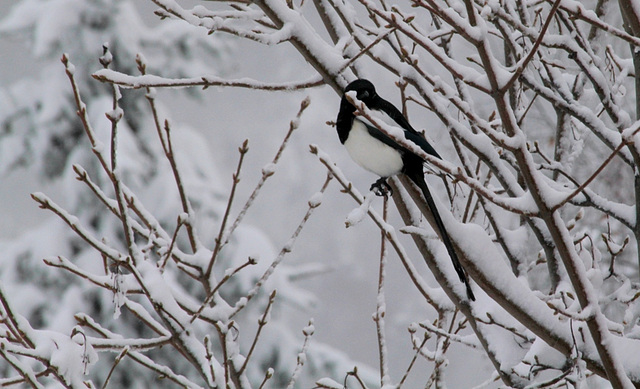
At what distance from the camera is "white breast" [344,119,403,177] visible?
2.05m

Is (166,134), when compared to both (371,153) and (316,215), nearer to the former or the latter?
(371,153)

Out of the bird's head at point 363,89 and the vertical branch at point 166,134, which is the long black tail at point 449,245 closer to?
the bird's head at point 363,89

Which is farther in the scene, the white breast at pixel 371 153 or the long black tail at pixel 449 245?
the white breast at pixel 371 153

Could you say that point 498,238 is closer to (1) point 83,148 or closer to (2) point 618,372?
(2) point 618,372

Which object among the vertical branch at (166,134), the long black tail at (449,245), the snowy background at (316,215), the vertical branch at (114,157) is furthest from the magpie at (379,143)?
the snowy background at (316,215)

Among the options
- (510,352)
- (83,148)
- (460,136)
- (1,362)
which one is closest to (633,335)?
(510,352)

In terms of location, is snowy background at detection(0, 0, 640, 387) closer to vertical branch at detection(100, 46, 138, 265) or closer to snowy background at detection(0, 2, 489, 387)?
vertical branch at detection(100, 46, 138, 265)

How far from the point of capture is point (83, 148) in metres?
7.25

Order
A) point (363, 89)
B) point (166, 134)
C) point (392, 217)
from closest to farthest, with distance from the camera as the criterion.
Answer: point (166, 134)
point (363, 89)
point (392, 217)

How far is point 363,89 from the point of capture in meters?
2.11

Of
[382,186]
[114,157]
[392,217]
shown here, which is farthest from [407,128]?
[392,217]

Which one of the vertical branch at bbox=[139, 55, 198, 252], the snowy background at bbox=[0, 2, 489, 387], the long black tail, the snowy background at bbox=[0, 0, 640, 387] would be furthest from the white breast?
the snowy background at bbox=[0, 2, 489, 387]

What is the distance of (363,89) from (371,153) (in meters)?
0.22

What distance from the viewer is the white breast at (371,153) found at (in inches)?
80.6
